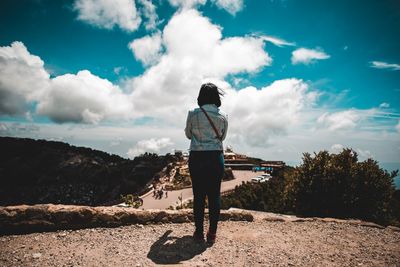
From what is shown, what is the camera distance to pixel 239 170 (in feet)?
156

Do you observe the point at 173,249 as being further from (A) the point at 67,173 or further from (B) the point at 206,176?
(A) the point at 67,173

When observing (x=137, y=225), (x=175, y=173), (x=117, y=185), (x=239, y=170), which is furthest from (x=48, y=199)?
(x=137, y=225)

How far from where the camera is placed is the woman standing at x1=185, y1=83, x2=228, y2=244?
3.64 m

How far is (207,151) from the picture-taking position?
3.65 metres

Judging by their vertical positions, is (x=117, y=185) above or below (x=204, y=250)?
below

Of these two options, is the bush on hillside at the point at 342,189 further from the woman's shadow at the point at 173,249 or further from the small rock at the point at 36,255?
the small rock at the point at 36,255

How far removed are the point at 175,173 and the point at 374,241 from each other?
33.8m

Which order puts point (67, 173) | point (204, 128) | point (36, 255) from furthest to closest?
1. point (67, 173)
2. point (204, 128)
3. point (36, 255)

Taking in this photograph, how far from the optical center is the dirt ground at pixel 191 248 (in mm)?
3229

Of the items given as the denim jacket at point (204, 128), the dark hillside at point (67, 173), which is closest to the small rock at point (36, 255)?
the denim jacket at point (204, 128)

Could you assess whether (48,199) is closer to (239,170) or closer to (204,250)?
(239,170)

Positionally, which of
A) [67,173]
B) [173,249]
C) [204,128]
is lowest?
[67,173]

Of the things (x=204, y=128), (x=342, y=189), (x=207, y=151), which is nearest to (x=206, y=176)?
(x=207, y=151)

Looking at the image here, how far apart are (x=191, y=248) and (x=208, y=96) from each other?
2377 mm
